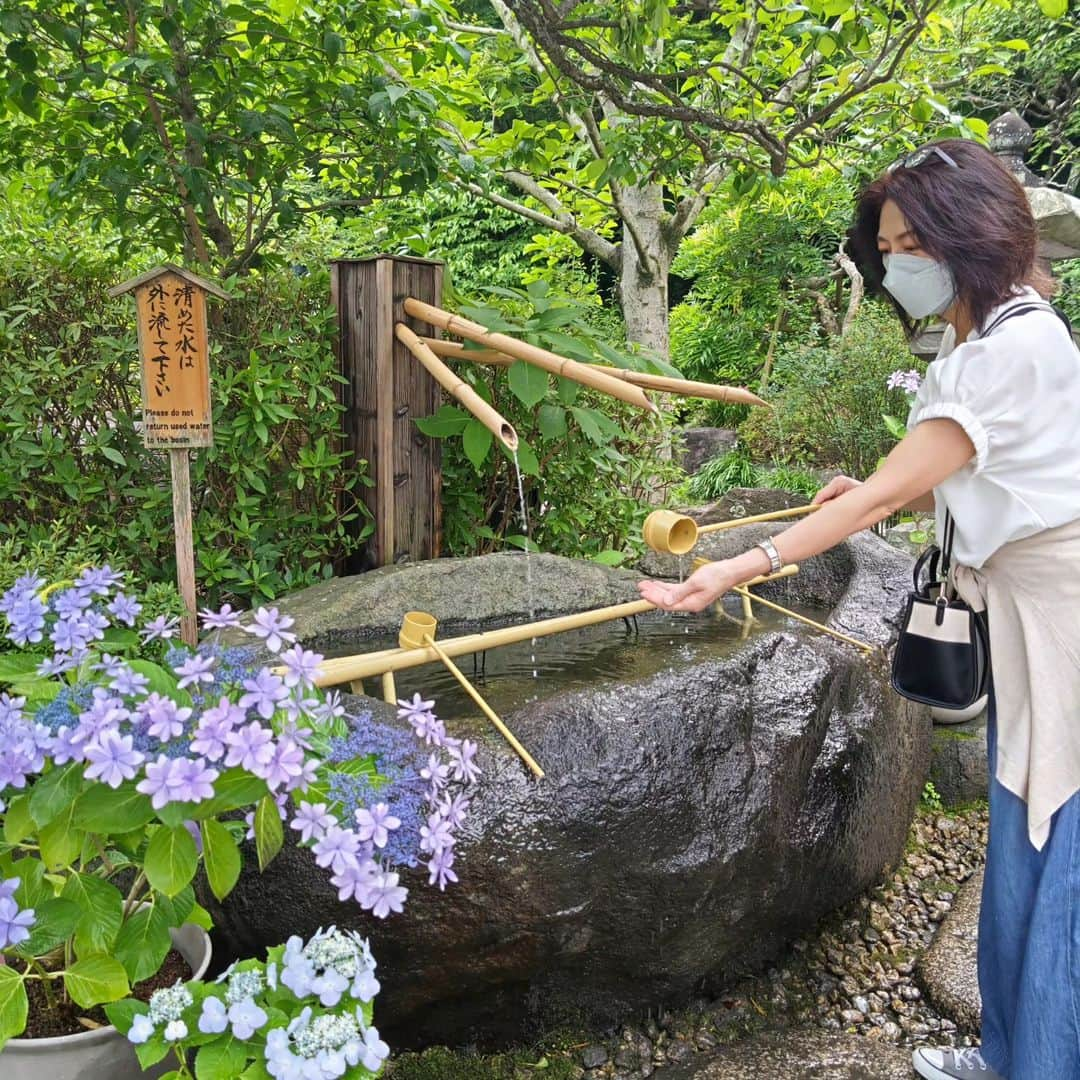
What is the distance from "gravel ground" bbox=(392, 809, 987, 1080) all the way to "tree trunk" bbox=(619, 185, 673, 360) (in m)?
3.74

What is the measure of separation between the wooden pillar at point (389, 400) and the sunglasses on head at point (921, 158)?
1882mm

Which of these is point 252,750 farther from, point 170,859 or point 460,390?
point 460,390

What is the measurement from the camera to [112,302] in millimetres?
2986

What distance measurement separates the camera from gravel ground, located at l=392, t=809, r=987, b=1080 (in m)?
2.11

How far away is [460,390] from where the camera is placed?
2.72 metres

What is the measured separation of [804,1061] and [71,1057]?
165 centimetres

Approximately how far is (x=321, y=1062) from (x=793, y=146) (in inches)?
208

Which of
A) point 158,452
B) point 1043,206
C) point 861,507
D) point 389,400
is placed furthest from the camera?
point 1043,206

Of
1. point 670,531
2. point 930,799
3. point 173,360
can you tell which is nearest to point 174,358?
point 173,360

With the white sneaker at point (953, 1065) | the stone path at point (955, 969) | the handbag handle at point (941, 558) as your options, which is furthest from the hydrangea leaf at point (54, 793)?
the stone path at point (955, 969)

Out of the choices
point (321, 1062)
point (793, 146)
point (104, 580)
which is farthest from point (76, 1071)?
point (793, 146)

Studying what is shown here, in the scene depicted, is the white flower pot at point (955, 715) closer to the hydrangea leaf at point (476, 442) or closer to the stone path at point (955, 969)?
the stone path at point (955, 969)

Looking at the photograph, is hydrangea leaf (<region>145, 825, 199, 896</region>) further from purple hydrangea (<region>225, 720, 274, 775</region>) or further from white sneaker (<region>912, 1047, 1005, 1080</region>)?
white sneaker (<region>912, 1047, 1005, 1080</region>)

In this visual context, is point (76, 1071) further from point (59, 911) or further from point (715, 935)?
point (715, 935)
